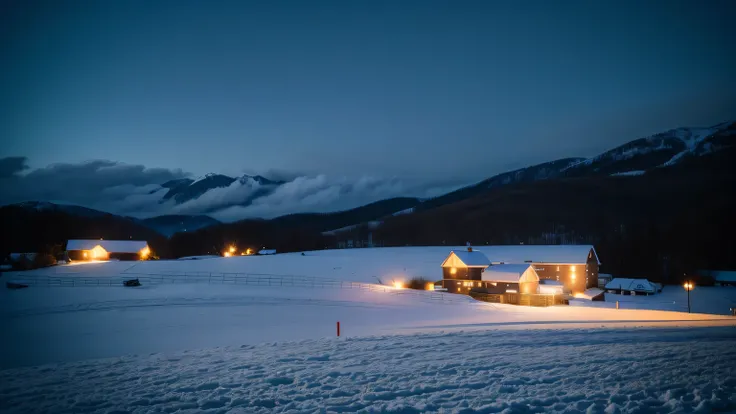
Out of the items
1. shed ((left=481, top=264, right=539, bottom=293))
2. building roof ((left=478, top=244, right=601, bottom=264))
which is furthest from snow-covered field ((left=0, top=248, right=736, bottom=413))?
building roof ((left=478, top=244, right=601, bottom=264))

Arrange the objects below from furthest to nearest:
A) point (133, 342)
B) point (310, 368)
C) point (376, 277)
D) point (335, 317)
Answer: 1. point (376, 277)
2. point (335, 317)
3. point (133, 342)
4. point (310, 368)

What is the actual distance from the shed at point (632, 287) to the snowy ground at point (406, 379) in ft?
169

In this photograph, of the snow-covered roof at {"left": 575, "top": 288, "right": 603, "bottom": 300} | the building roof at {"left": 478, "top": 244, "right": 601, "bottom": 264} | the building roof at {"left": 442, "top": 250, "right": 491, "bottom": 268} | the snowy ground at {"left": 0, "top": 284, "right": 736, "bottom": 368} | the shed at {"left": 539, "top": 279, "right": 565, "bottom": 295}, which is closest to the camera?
the snowy ground at {"left": 0, "top": 284, "right": 736, "bottom": 368}

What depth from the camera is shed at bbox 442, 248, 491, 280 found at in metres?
47.5

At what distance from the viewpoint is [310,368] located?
33.9 ft

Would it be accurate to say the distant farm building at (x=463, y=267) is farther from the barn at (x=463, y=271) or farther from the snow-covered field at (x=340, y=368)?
the snow-covered field at (x=340, y=368)

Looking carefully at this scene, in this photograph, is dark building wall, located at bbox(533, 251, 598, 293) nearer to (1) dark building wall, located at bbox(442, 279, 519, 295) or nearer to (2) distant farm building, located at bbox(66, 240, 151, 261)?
(1) dark building wall, located at bbox(442, 279, 519, 295)

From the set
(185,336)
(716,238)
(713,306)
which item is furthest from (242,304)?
(716,238)

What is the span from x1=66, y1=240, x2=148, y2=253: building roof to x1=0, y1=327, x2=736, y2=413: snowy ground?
7506 cm

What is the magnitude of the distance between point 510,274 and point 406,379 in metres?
38.3

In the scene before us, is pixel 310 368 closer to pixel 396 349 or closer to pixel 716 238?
pixel 396 349

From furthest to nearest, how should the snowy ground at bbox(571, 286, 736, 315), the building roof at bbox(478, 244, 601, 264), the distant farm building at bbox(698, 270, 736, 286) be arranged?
the distant farm building at bbox(698, 270, 736, 286) < the building roof at bbox(478, 244, 601, 264) < the snowy ground at bbox(571, 286, 736, 315)

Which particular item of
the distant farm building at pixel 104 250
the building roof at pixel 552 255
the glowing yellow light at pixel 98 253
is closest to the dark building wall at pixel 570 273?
the building roof at pixel 552 255

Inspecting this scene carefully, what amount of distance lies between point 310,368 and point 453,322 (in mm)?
15970
